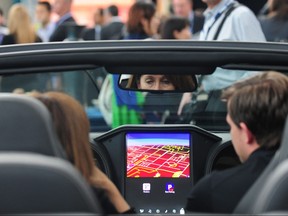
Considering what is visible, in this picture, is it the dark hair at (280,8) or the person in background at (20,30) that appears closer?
the dark hair at (280,8)

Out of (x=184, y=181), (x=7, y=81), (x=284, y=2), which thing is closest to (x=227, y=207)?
(x=184, y=181)

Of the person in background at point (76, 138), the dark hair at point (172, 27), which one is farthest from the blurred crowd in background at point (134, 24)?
the person in background at point (76, 138)

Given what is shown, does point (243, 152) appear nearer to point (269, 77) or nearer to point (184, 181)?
point (269, 77)

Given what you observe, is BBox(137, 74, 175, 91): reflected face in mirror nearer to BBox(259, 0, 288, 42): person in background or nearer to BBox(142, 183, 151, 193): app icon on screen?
BBox(142, 183, 151, 193): app icon on screen

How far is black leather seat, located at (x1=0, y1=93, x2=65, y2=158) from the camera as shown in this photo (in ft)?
10.3

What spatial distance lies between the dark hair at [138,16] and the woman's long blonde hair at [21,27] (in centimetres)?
129

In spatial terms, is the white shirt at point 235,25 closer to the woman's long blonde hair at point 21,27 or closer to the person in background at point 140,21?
the person in background at point 140,21

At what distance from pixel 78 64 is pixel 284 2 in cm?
484

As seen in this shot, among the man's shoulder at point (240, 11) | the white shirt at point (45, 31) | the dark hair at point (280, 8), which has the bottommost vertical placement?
the white shirt at point (45, 31)

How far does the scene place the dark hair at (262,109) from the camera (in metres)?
3.52

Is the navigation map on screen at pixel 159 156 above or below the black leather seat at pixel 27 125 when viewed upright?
below

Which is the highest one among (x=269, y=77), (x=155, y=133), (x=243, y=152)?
(x=269, y=77)

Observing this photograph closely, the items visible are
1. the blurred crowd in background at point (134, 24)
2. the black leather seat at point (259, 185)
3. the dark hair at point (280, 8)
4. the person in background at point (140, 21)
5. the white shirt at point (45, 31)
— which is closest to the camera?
the black leather seat at point (259, 185)

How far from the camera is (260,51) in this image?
13.3 feet
